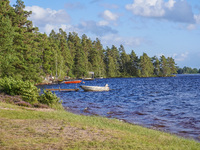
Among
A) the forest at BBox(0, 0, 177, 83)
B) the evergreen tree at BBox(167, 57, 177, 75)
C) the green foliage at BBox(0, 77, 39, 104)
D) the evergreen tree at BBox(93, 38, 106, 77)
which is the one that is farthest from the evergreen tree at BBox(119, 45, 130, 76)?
the green foliage at BBox(0, 77, 39, 104)

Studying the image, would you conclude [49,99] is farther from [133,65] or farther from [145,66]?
[133,65]

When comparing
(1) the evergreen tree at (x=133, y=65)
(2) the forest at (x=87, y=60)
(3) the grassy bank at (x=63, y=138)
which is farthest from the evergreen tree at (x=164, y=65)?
(3) the grassy bank at (x=63, y=138)

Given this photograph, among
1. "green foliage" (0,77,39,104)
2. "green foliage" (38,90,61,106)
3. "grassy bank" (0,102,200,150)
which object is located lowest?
"grassy bank" (0,102,200,150)

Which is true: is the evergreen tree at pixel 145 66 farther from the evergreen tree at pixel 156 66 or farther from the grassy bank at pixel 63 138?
the grassy bank at pixel 63 138

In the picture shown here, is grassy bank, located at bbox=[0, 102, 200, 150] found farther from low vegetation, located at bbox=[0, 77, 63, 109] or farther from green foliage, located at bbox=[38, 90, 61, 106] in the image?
green foliage, located at bbox=[38, 90, 61, 106]

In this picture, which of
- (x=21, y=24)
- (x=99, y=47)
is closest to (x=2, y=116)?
(x=21, y=24)

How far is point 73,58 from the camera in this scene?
452ft

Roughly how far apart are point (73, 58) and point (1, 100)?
4691 inches

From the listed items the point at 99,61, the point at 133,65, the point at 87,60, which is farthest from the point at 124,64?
the point at 87,60

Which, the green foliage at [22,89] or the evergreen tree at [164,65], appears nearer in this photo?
the green foliage at [22,89]

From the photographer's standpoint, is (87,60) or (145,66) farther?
(145,66)

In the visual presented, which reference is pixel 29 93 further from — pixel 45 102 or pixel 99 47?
pixel 99 47

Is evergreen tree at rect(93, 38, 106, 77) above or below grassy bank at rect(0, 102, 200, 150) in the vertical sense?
above

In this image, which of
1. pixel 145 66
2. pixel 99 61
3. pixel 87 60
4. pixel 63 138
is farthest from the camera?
pixel 145 66
